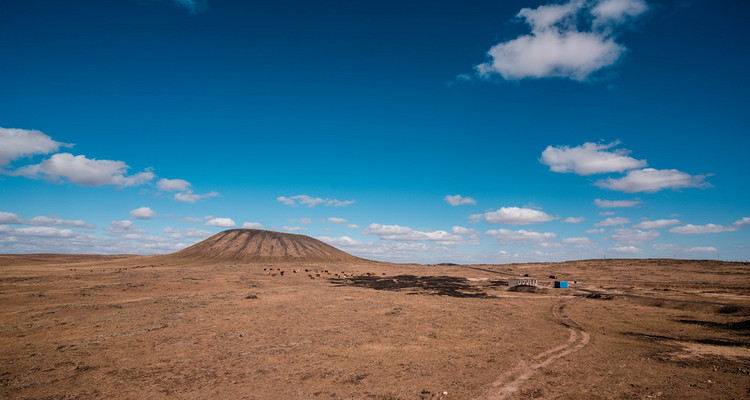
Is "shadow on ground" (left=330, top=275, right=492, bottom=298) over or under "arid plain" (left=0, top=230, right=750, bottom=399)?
under

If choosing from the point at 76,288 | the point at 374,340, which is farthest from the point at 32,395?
the point at 76,288

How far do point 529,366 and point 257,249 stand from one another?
124 metres

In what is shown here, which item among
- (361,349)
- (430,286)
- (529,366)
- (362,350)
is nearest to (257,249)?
(430,286)

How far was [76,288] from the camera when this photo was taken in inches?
1393

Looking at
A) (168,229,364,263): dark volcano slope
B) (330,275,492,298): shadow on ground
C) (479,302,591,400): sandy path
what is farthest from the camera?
(168,229,364,263): dark volcano slope

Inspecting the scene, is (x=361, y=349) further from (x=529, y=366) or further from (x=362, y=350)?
(x=529, y=366)

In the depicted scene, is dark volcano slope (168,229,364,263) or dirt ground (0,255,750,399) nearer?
dirt ground (0,255,750,399)

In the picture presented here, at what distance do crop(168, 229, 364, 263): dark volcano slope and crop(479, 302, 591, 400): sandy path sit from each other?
353ft

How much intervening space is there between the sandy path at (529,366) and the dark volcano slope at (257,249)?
107 metres

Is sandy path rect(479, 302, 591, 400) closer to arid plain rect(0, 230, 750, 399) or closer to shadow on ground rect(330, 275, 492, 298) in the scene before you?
arid plain rect(0, 230, 750, 399)

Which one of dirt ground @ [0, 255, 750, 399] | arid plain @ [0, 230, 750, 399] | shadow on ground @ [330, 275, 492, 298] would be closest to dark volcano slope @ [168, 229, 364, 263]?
shadow on ground @ [330, 275, 492, 298]

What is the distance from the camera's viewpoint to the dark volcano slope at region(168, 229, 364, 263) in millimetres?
115250

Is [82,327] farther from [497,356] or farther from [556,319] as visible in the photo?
[556,319]

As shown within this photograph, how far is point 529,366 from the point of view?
13352 millimetres
